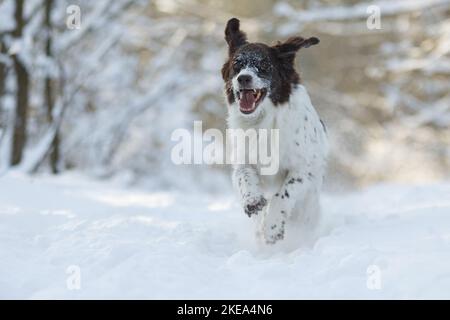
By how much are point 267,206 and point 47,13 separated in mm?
7142

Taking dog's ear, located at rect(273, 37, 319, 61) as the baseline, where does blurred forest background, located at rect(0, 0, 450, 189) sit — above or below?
above

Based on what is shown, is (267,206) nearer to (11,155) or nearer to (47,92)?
(11,155)

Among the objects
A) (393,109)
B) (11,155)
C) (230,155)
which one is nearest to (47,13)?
(11,155)

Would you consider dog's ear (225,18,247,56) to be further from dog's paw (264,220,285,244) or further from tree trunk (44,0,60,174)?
tree trunk (44,0,60,174)

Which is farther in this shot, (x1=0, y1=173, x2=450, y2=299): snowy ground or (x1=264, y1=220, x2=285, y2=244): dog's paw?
(x1=264, y1=220, x2=285, y2=244): dog's paw

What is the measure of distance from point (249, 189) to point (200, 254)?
899 mm

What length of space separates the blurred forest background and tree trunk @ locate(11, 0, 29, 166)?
2 cm

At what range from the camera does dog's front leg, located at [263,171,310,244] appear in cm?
490

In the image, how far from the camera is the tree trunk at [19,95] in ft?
31.9

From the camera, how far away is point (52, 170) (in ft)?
37.8

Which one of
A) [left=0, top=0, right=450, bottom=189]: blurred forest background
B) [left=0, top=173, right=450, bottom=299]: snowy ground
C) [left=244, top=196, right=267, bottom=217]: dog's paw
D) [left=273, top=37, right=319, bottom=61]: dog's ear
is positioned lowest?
[left=0, top=173, right=450, bottom=299]: snowy ground

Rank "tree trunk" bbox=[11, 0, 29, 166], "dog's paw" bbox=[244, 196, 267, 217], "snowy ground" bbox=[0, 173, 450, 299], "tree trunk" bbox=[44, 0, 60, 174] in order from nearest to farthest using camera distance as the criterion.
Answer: "snowy ground" bbox=[0, 173, 450, 299] → "dog's paw" bbox=[244, 196, 267, 217] → "tree trunk" bbox=[11, 0, 29, 166] → "tree trunk" bbox=[44, 0, 60, 174]

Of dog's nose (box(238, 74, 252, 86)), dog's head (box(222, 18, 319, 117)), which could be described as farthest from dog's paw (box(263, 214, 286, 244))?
dog's nose (box(238, 74, 252, 86))

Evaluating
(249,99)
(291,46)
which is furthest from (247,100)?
(291,46)
